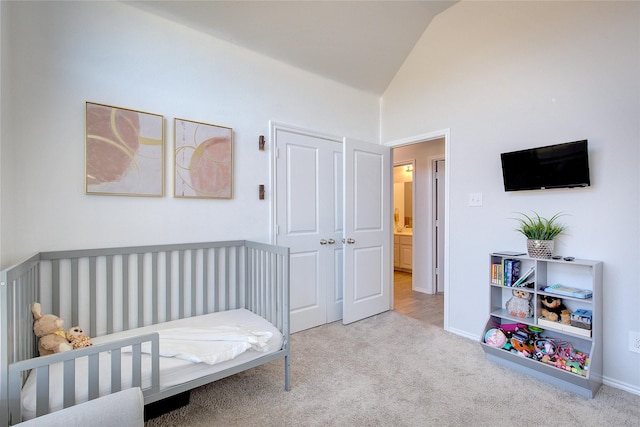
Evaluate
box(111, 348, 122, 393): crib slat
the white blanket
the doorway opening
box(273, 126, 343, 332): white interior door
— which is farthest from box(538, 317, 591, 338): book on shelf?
box(111, 348, 122, 393): crib slat

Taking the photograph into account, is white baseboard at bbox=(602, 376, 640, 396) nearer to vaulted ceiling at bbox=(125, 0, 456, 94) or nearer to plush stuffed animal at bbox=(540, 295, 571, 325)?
plush stuffed animal at bbox=(540, 295, 571, 325)

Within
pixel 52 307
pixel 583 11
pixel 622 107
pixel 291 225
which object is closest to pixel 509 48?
pixel 583 11

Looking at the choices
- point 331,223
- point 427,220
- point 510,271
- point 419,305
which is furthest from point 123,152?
point 427,220

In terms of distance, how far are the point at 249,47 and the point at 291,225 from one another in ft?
5.42

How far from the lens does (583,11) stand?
7.20 ft

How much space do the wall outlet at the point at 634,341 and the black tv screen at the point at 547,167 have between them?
1021 mm

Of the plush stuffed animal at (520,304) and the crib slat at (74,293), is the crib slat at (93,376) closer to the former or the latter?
the crib slat at (74,293)

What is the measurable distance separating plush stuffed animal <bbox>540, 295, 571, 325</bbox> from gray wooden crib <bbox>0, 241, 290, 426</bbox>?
189cm

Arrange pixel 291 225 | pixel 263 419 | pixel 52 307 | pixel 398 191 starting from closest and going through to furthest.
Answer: pixel 263 419 → pixel 52 307 → pixel 291 225 → pixel 398 191

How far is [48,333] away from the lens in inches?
64.9

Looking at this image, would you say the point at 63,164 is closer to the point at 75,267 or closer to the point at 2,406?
the point at 75,267

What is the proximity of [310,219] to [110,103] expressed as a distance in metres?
1.87

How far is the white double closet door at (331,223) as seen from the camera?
9.75ft

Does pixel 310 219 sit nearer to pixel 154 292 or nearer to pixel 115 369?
pixel 154 292
